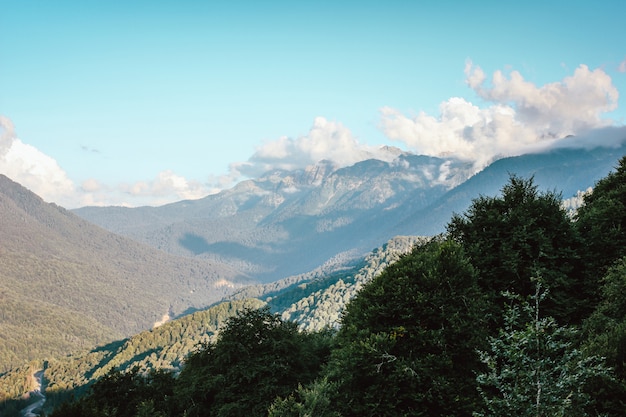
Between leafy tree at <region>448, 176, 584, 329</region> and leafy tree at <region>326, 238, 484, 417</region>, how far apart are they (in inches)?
186

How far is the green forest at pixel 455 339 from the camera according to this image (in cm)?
2042

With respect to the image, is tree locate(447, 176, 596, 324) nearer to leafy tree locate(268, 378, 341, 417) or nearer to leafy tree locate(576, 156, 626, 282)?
leafy tree locate(576, 156, 626, 282)

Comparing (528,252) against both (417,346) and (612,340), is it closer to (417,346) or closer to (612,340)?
(612,340)

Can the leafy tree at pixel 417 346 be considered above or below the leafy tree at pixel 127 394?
above

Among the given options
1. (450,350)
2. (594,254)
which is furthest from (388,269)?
(594,254)

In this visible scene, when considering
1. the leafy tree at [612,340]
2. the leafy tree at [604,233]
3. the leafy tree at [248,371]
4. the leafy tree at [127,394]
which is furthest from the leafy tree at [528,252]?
the leafy tree at [127,394]

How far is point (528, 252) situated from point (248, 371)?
26969 mm

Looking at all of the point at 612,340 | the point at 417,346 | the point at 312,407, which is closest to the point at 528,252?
the point at 612,340

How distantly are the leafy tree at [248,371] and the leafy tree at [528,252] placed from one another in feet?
63.5

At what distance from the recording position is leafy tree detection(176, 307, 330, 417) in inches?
1490

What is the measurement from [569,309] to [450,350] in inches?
506

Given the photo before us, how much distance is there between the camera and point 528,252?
3747 centimetres

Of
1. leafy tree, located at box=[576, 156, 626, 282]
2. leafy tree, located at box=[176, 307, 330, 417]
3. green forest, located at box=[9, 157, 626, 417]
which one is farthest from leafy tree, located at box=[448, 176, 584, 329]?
leafy tree, located at box=[176, 307, 330, 417]

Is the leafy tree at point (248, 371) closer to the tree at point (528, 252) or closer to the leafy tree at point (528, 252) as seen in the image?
the tree at point (528, 252)
